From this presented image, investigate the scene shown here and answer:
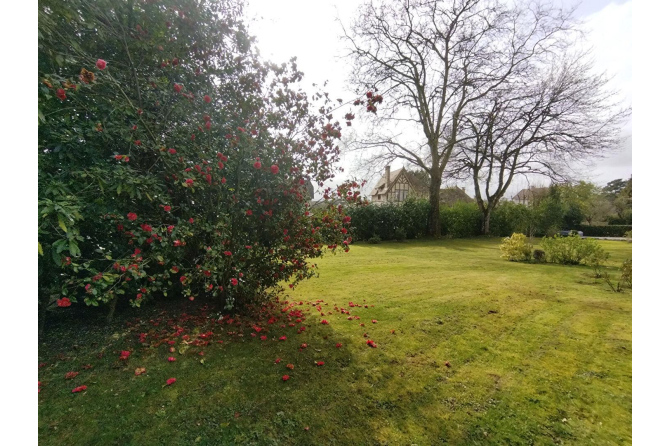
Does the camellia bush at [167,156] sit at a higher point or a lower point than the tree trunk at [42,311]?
higher

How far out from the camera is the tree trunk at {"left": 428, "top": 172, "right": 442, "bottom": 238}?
52.2 feet

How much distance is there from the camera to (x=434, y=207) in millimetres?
16047

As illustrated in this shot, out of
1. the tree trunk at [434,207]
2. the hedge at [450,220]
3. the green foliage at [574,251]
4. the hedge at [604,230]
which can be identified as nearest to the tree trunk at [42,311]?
the green foliage at [574,251]

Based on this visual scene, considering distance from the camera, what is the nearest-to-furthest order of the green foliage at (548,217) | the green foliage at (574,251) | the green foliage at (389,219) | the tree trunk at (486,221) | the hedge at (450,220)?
the green foliage at (574,251) → the green foliage at (389,219) → the hedge at (450,220) → the green foliage at (548,217) → the tree trunk at (486,221)

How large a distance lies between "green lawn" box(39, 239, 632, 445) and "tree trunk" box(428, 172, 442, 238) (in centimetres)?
1213

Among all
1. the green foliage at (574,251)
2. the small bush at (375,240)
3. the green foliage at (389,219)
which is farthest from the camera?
the green foliage at (389,219)

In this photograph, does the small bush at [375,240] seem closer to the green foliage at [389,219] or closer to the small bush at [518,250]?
the green foliage at [389,219]

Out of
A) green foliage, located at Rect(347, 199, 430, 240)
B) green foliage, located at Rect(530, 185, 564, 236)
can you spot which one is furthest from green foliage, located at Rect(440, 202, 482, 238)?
green foliage, located at Rect(530, 185, 564, 236)

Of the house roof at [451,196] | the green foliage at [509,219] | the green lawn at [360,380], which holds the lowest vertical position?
the green lawn at [360,380]

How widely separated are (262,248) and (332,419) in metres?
1.93

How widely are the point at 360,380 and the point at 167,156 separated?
2606mm

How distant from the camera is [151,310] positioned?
3.68 meters

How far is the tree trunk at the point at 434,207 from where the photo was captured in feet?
52.2

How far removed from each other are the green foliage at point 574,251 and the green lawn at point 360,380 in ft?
13.8
